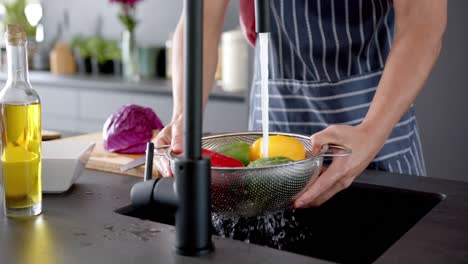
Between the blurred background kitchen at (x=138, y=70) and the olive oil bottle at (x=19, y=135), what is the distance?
180 centimetres

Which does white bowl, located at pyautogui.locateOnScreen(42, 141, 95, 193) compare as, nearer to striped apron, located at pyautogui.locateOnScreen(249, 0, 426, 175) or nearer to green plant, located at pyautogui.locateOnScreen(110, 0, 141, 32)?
striped apron, located at pyautogui.locateOnScreen(249, 0, 426, 175)

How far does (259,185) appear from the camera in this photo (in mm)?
953

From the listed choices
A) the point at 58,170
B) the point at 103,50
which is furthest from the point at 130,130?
the point at 103,50

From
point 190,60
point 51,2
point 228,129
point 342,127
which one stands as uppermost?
point 51,2

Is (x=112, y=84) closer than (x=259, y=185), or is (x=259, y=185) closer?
(x=259, y=185)

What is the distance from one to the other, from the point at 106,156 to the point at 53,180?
331 millimetres

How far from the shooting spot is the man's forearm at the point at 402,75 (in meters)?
1.18

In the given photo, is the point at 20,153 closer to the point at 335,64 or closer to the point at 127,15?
the point at 335,64

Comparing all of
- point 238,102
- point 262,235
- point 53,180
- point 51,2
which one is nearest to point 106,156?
point 53,180

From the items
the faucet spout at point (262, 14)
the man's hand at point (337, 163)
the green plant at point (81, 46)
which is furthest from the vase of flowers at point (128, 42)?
the faucet spout at point (262, 14)

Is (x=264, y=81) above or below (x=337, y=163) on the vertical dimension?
above

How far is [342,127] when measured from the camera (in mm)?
1077

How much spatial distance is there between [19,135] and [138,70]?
8.54ft

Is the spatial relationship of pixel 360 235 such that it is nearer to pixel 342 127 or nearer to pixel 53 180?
pixel 342 127
